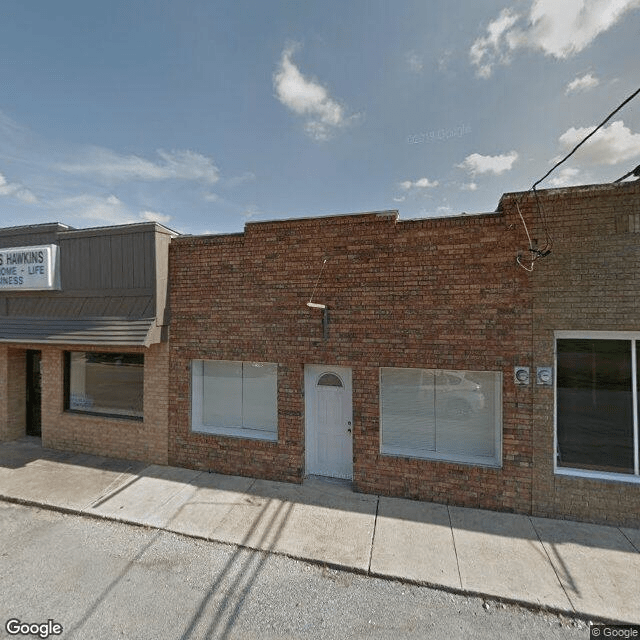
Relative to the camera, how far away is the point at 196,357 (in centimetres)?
696

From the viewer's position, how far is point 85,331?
696cm

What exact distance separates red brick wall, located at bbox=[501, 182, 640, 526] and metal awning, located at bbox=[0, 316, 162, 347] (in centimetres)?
660

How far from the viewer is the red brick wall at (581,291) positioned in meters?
5.08

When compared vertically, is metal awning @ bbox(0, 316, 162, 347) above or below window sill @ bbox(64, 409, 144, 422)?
above

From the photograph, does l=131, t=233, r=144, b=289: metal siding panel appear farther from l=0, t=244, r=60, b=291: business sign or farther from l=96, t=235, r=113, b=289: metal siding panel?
l=0, t=244, r=60, b=291: business sign

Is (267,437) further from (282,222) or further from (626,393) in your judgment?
(626,393)

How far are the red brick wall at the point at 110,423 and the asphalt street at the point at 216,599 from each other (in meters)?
2.44

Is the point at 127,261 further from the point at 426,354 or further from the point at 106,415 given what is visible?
the point at 426,354

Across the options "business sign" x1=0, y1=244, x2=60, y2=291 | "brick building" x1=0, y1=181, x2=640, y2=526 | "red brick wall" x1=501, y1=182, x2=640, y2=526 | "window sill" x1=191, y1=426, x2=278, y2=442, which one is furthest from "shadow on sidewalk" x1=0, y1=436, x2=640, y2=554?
"business sign" x1=0, y1=244, x2=60, y2=291

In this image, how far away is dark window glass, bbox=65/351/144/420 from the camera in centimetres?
757

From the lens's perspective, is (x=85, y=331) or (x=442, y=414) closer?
(x=442, y=414)

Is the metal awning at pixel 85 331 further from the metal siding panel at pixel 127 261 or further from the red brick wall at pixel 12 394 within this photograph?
the red brick wall at pixel 12 394

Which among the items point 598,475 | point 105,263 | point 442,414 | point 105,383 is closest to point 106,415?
point 105,383

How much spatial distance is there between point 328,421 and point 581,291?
4571 millimetres
